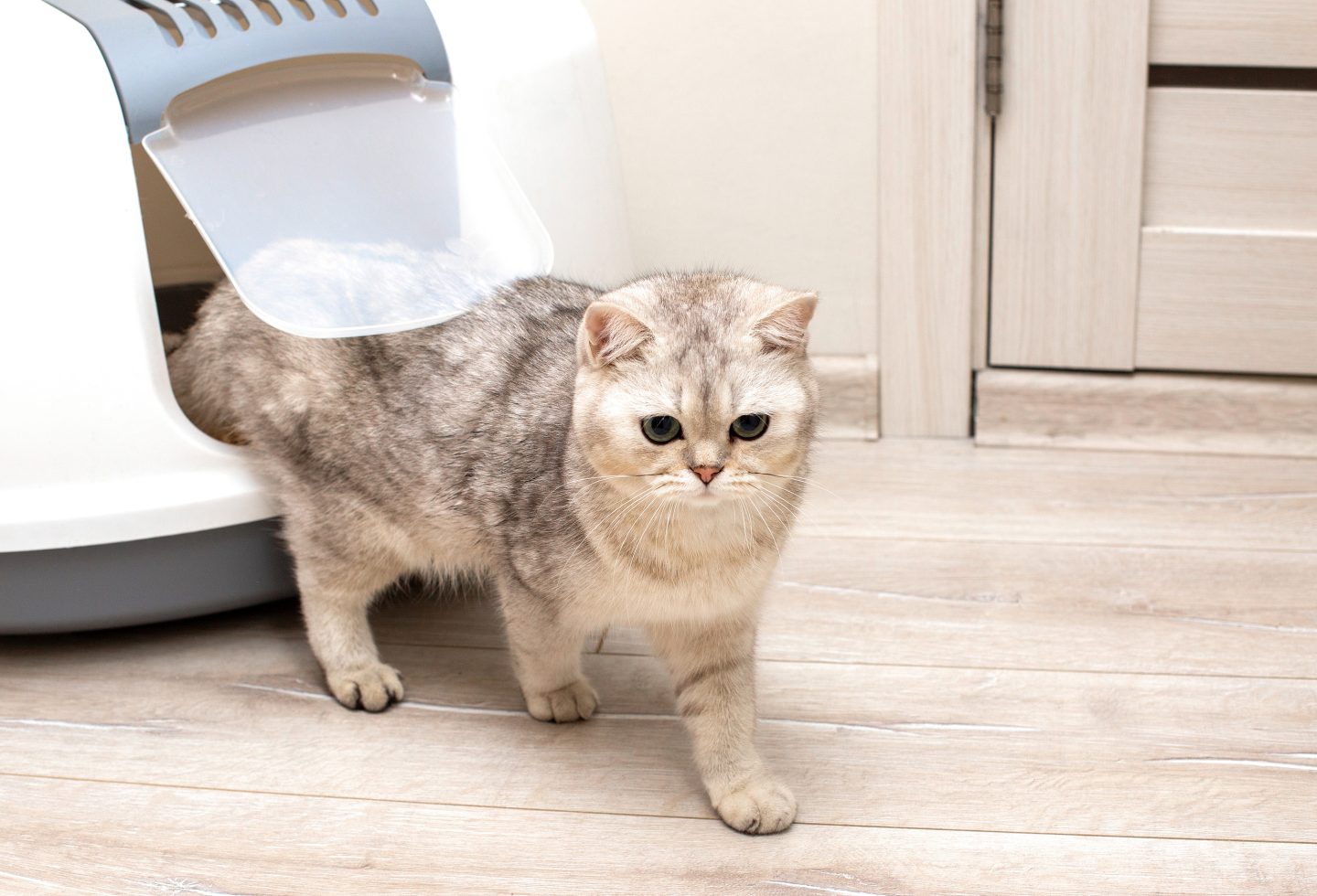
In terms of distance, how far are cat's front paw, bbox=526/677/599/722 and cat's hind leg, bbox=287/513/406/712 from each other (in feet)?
0.56

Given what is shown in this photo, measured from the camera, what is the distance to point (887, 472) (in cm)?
205

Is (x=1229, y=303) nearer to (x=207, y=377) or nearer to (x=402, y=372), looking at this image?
(x=402, y=372)

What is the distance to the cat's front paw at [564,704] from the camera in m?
1.48

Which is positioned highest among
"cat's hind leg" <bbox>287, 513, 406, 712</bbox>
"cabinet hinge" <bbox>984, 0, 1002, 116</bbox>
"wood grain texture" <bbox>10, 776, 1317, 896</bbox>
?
"cabinet hinge" <bbox>984, 0, 1002, 116</bbox>

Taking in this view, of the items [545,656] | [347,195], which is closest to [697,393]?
[545,656]

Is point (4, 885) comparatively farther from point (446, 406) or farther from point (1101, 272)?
point (1101, 272)

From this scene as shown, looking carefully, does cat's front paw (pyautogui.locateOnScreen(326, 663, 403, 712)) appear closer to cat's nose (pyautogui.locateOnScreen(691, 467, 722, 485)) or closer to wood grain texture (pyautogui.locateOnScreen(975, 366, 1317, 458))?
cat's nose (pyautogui.locateOnScreen(691, 467, 722, 485))

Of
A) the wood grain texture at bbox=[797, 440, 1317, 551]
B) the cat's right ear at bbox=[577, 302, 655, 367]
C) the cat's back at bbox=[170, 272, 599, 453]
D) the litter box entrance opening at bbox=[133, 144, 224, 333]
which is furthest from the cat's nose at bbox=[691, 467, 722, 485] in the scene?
the litter box entrance opening at bbox=[133, 144, 224, 333]

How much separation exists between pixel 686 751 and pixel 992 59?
1121mm

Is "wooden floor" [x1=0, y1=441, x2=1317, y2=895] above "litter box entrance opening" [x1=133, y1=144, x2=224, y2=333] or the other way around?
the other way around

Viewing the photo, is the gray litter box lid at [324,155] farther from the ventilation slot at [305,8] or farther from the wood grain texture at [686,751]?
the wood grain texture at [686,751]

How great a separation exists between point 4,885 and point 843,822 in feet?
2.64

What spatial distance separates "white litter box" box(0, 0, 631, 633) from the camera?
1.41 metres

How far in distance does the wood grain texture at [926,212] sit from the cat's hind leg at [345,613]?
3.07 ft
